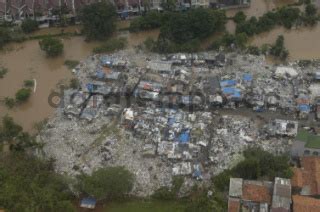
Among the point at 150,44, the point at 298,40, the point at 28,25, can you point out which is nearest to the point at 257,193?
the point at 150,44

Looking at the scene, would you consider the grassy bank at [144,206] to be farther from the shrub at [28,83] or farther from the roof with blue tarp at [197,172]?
the shrub at [28,83]

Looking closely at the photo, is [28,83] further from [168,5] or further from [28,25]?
[168,5]

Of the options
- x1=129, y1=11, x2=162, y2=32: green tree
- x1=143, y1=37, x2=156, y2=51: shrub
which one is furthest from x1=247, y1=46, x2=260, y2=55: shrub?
x1=129, y1=11, x2=162, y2=32: green tree

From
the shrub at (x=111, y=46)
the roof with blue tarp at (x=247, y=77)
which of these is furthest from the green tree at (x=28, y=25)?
the roof with blue tarp at (x=247, y=77)

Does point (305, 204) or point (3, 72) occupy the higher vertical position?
point (3, 72)

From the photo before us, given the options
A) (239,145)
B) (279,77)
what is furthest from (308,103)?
(239,145)
